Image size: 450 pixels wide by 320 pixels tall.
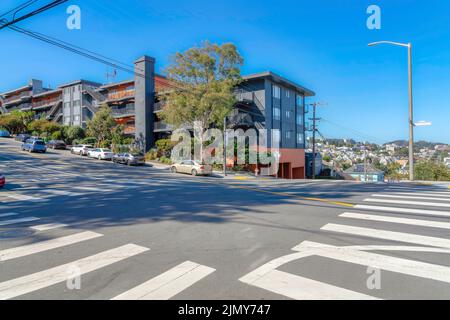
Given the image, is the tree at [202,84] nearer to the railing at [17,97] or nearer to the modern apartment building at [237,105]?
the modern apartment building at [237,105]

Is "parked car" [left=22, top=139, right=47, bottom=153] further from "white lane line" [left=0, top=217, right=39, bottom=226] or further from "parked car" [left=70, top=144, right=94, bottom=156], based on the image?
"white lane line" [left=0, top=217, right=39, bottom=226]

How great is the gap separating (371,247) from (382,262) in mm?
719

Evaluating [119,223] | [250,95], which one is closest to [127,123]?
[250,95]

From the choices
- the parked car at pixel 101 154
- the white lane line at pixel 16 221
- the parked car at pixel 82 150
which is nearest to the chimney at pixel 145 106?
the parked car at pixel 101 154

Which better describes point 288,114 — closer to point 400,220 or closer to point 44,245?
point 400,220

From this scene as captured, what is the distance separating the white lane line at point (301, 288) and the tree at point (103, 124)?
4402 cm

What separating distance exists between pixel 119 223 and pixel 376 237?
6146mm

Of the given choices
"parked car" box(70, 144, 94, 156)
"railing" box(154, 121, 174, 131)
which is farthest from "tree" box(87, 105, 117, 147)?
"railing" box(154, 121, 174, 131)

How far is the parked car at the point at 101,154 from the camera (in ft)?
119

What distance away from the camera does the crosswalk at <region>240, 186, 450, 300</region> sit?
360cm

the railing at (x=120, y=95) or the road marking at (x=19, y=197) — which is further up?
the railing at (x=120, y=95)

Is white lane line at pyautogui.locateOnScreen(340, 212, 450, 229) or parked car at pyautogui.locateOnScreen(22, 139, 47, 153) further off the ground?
parked car at pyautogui.locateOnScreen(22, 139, 47, 153)

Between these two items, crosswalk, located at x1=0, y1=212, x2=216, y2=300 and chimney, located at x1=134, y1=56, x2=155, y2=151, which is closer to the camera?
crosswalk, located at x1=0, y1=212, x2=216, y2=300
